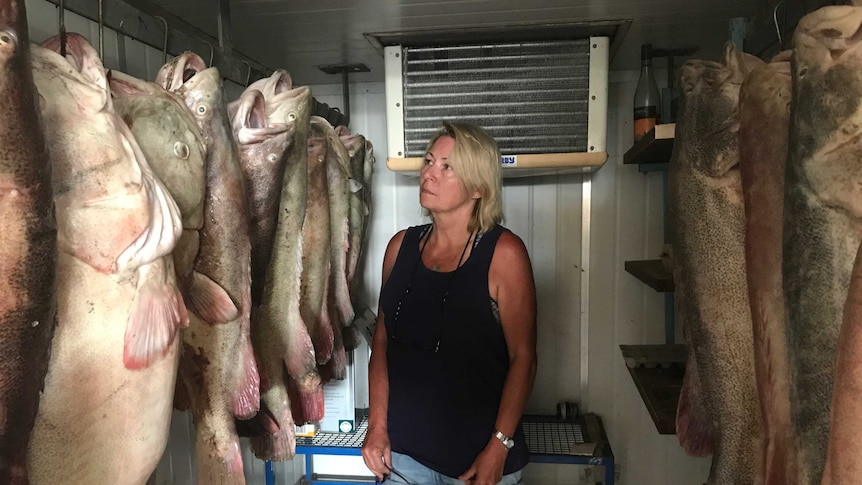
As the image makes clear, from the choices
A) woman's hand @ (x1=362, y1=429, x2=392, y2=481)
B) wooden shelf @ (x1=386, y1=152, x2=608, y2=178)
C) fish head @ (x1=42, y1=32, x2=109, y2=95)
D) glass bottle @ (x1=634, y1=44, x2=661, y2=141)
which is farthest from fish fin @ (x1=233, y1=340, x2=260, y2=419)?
glass bottle @ (x1=634, y1=44, x2=661, y2=141)

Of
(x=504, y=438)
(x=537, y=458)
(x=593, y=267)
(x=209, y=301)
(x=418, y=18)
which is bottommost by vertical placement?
(x=537, y=458)

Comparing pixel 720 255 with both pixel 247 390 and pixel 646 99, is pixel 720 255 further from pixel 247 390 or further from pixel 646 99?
pixel 646 99

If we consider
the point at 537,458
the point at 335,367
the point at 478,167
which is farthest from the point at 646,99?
the point at 335,367

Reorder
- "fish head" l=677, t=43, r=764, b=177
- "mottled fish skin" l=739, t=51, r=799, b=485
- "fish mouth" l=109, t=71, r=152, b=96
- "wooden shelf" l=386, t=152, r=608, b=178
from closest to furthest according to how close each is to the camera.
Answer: "mottled fish skin" l=739, t=51, r=799, b=485 → "fish mouth" l=109, t=71, r=152, b=96 → "fish head" l=677, t=43, r=764, b=177 → "wooden shelf" l=386, t=152, r=608, b=178

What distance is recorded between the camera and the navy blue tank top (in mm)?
1658

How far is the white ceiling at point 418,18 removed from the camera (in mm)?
1645

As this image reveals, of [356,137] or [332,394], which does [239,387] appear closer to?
[356,137]

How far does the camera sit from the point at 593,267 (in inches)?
105

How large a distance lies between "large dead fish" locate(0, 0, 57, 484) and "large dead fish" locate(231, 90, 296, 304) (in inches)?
→ 21.9

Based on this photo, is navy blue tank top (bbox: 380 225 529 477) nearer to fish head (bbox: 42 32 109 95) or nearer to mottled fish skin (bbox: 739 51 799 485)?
mottled fish skin (bbox: 739 51 799 485)

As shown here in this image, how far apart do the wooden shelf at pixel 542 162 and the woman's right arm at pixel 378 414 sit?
1.66 ft

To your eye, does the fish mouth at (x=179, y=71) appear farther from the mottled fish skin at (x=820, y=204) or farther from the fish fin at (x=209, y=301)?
the mottled fish skin at (x=820, y=204)

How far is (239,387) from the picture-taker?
1.13 meters

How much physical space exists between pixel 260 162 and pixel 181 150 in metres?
0.25
